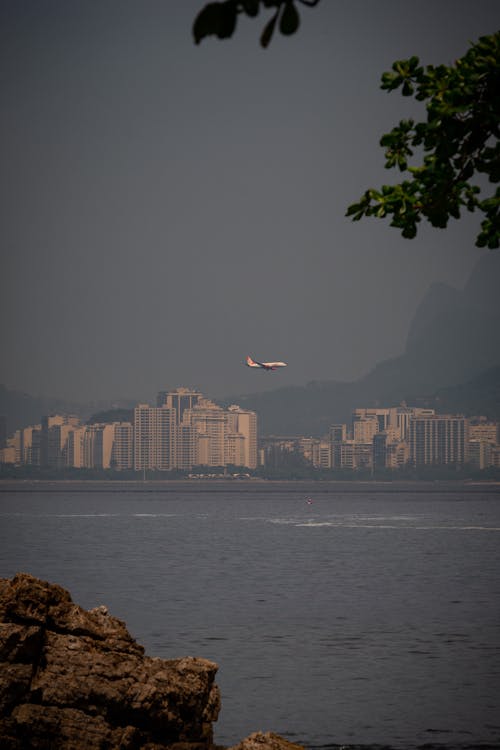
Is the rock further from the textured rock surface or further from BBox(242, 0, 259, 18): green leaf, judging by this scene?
BBox(242, 0, 259, 18): green leaf

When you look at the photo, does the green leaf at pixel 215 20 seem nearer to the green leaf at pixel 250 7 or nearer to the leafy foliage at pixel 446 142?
the green leaf at pixel 250 7

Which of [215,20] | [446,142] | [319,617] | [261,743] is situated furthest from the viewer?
[319,617]

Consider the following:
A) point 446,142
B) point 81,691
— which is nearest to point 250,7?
point 446,142

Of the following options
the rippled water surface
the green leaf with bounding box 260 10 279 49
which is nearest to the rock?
the rippled water surface

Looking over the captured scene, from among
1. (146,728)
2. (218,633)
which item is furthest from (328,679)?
(146,728)

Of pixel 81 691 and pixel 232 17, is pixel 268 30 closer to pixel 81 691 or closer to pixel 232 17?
pixel 232 17

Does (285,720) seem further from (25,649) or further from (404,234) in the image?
(404,234)
